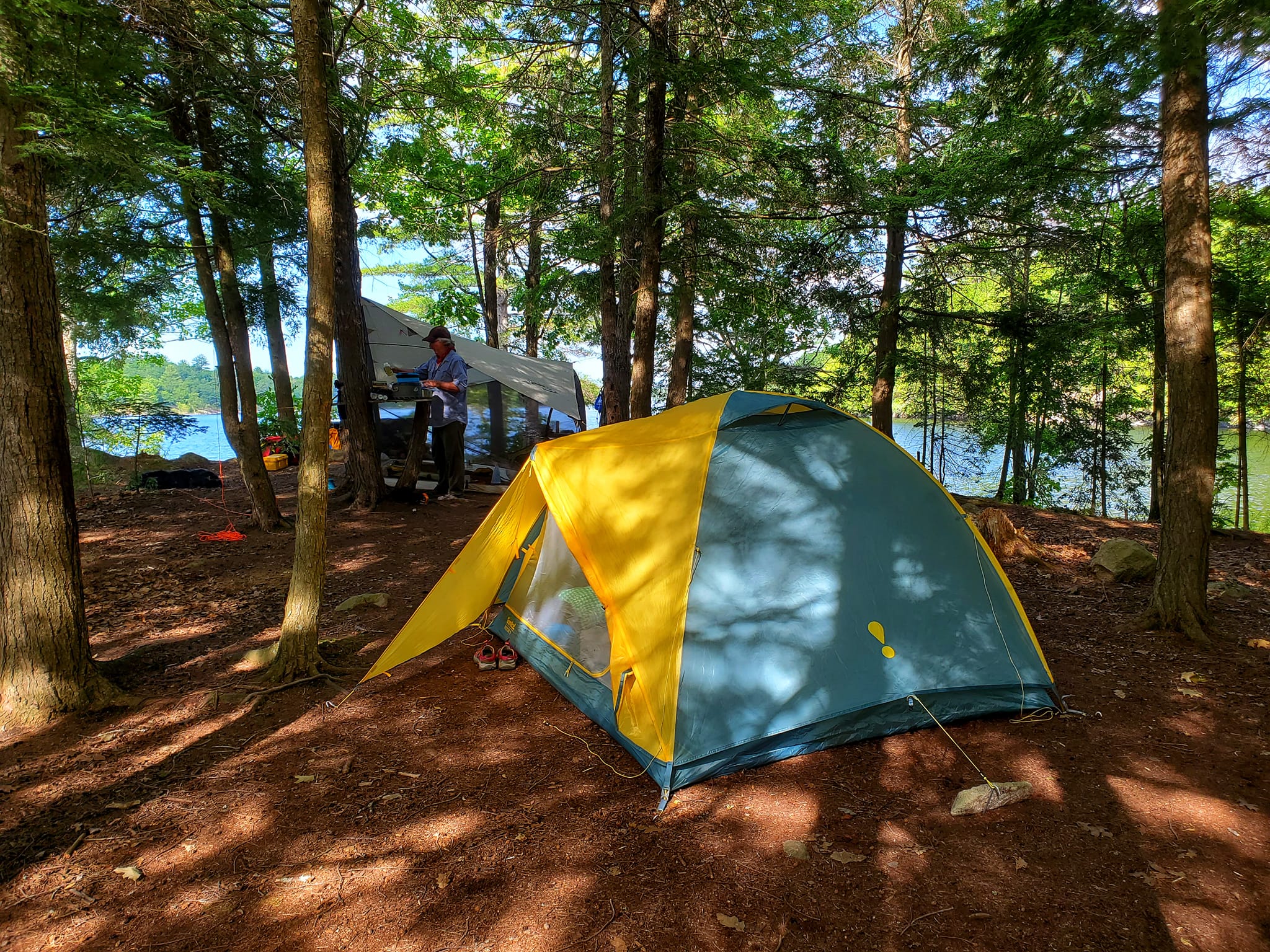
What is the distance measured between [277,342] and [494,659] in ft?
31.2

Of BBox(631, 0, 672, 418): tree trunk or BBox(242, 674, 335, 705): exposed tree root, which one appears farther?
BBox(631, 0, 672, 418): tree trunk

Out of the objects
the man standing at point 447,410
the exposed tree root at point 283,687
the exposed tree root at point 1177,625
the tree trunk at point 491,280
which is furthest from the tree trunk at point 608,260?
the exposed tree root at point 1177,625

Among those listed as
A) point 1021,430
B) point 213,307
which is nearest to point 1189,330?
point 1021,430

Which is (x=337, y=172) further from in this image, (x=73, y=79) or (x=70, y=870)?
(x=70, y=870)

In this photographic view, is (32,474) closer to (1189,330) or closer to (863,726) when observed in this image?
(863,726)

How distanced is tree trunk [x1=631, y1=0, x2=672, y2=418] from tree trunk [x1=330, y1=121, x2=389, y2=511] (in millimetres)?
3174

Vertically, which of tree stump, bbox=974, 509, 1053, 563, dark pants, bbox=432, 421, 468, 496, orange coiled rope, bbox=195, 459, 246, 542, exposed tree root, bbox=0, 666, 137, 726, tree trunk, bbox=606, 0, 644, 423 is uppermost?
tree trunk, bbox=606, 0, 644, 423

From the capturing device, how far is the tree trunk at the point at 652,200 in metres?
6.46

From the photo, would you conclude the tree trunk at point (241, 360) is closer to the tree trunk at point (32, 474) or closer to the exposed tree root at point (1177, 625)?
the tree trunk at point (32, 474)

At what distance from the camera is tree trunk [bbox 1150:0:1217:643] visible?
4.30 m

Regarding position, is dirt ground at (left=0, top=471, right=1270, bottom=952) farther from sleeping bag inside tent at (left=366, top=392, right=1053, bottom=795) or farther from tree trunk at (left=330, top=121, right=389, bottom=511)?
tree trunk at (left=330, top=121, right=389, bottom=511)

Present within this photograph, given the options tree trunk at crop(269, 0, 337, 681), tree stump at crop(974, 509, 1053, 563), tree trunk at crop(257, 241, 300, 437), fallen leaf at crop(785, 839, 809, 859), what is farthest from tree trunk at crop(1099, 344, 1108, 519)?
tree trunk at crop(257, 241, 300, 437)

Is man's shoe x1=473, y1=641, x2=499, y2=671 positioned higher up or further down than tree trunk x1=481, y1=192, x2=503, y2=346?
further down

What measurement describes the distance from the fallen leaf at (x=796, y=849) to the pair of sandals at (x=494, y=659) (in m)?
2.31
